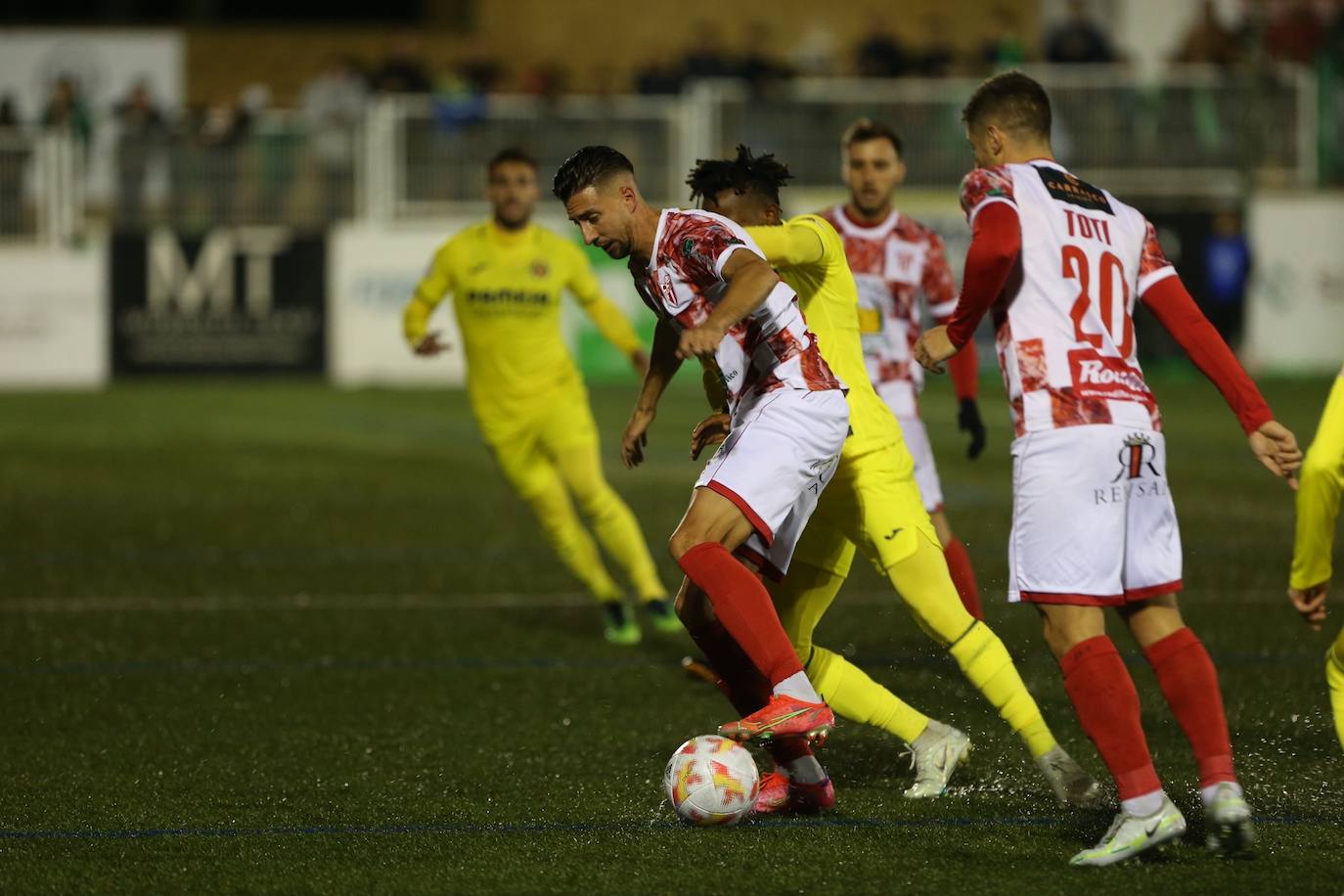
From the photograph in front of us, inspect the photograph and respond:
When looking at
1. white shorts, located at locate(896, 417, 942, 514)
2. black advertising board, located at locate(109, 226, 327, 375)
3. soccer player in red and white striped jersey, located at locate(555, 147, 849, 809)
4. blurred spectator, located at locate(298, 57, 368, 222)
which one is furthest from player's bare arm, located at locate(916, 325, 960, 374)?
blurred spectator, located at locate(298, 57, 368, 222)

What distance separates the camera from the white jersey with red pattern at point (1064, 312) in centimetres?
503

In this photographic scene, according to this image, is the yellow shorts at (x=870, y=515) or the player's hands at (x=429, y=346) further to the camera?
the player's hands at (x=429, y=346)

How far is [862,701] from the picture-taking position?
598 centimetres

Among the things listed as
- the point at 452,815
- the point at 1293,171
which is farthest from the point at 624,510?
the point at 1293,171

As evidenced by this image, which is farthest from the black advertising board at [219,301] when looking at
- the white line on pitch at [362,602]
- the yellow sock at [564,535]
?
the yellow sock at [564,535]

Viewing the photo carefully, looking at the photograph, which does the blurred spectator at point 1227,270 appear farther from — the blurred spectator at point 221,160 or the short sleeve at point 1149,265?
the short sleeve at point 1149,265

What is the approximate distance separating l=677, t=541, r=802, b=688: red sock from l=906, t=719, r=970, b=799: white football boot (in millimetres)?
734

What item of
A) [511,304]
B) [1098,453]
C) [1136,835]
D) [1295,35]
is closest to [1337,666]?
[1136,835]

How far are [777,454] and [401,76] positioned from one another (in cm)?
2033

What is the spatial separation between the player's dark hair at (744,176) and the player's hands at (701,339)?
4.26ft

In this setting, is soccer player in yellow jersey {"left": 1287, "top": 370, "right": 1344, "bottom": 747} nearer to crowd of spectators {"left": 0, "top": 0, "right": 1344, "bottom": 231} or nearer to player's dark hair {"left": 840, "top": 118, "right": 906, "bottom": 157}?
player's dark hair {"left": 840, "top": 118, "right": 906, "bottom": 157}

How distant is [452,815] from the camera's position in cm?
560

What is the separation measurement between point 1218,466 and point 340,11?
19007 mm

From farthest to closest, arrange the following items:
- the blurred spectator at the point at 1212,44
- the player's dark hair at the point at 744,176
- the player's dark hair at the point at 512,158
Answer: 1. the blurred spectator at the point at 1212,44
2. the player's dark hair at the point at 512,158
3. the player's dark hair at the point at 744,176
